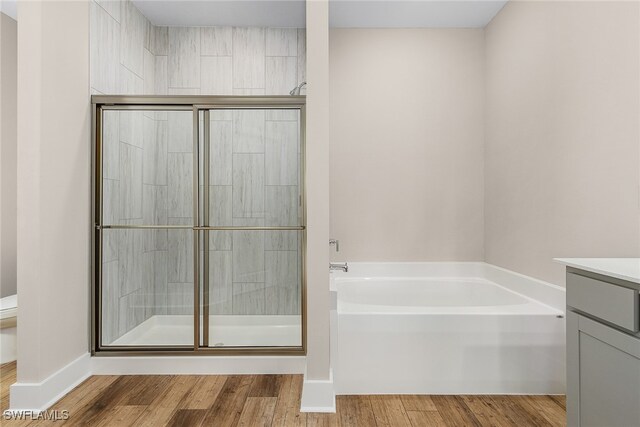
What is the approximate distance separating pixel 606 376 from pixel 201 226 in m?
2.20

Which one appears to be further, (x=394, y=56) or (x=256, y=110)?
(x=394, y=56)

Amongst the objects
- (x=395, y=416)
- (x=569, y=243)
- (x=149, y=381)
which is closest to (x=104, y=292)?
(x=149, y=381)

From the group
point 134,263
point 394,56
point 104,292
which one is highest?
point 394,56

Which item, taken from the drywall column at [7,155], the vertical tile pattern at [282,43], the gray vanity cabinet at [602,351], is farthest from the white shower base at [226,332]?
the vertical tile pattern at [282,43]

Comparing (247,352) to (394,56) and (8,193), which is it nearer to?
(8,193)

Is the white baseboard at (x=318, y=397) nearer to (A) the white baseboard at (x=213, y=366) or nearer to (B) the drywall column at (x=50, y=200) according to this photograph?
(A) the white baseboard at (x=213, y=366)

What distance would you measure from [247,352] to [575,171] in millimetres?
2245

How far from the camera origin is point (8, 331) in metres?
2.76

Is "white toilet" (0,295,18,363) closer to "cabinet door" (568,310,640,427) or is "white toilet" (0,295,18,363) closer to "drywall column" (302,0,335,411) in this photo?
"drywall column" (302,0,335,411)

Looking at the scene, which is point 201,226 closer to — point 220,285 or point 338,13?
point 220,285

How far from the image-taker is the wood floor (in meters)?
2.01

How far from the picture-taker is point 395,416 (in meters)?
2.08

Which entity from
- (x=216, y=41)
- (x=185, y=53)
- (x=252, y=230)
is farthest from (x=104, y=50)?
(x=252, y=230)

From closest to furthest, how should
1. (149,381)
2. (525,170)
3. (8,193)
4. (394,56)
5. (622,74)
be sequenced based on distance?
(622,74) < (149,381) < (525,170) < (8,193) < (394,56)
